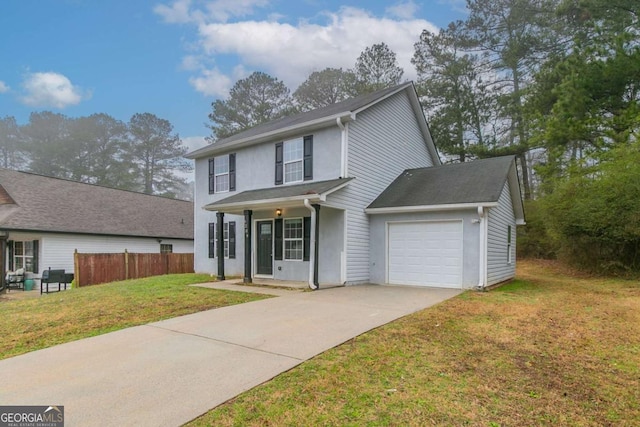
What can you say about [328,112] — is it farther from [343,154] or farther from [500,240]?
[500,240]

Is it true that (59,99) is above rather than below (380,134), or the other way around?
above

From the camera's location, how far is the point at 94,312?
711cm

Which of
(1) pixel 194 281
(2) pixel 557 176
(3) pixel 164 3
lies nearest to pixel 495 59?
(2) pixel 557 176

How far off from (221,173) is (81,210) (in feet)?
30.3

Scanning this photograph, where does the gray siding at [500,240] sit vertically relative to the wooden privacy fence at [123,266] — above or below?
above

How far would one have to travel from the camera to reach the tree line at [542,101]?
501 inches

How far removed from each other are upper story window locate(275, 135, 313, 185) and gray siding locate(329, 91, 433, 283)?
1.50m

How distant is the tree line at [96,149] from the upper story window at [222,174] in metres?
27.1

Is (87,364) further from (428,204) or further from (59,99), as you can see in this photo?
(59,99)

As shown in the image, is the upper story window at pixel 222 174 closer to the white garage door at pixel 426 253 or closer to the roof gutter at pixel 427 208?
the roof gutter at pixel 427 208

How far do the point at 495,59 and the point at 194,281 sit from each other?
76.7 feet

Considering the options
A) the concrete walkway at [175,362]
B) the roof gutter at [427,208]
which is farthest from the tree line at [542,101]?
the concrete walkway at [175,362]

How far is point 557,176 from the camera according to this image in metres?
17.5

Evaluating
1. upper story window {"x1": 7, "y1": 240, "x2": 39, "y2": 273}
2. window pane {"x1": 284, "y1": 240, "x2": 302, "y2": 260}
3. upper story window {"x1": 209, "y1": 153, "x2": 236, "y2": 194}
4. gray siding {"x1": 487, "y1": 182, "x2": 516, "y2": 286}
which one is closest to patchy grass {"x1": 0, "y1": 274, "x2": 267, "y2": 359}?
window pane {"x1": 284, "y1": 240, "x2": 302, "y2": 260}
